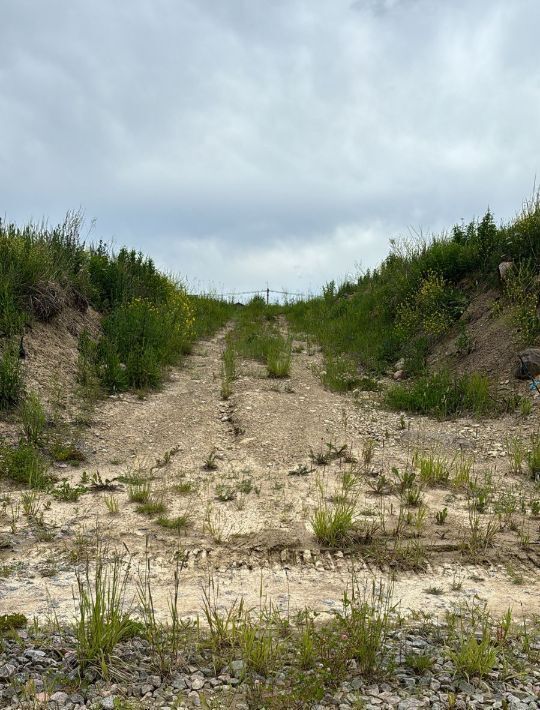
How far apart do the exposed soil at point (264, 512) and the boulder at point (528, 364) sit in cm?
115

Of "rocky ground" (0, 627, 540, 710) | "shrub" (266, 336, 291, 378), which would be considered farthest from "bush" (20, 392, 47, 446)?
"shrub" (266, 336, 291, 378)

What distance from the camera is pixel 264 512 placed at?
5.94 meters

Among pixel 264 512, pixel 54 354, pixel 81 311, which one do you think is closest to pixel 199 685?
pixel 264 512

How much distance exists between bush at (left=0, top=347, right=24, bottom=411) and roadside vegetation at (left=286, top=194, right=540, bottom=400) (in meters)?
5.83

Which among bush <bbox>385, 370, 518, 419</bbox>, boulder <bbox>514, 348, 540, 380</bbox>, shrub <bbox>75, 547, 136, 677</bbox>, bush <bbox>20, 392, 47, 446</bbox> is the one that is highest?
boulder <bbox>514, 348, 540, 380</bbox>

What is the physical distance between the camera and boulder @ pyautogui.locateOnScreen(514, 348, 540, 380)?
9648mm

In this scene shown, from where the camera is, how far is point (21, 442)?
24.7ft

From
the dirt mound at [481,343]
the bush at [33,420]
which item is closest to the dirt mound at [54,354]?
the bush at [33,420]

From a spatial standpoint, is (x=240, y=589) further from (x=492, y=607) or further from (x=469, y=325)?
(x=469, y=325)

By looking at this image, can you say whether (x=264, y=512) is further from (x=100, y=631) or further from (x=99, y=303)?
(x=99, y=303)

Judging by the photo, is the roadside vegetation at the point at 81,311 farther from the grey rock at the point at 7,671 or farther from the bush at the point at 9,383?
the grey rock at the point at 7,671

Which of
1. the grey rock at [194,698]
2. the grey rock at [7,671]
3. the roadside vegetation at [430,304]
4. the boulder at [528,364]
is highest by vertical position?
the roadside vegetation at [430,304]

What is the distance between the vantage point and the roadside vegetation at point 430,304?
11.2 m

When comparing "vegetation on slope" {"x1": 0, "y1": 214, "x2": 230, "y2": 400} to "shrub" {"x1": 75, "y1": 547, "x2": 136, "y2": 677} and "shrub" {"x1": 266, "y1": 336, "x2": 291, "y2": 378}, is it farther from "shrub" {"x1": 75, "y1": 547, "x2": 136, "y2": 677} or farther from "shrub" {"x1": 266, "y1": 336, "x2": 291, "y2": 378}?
"shrub" {"x1": 75, "y1": 547, "x2": 136, "y2": 677}
